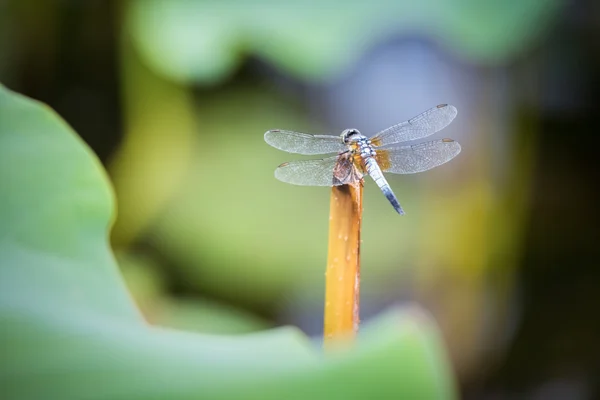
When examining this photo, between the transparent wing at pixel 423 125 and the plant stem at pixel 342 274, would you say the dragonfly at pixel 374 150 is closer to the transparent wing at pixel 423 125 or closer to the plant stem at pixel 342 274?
the transparent wing at pixel 423 125

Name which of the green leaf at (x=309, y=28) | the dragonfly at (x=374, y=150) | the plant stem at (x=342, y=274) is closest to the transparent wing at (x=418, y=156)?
the dragonfly at (x=374, y=150)

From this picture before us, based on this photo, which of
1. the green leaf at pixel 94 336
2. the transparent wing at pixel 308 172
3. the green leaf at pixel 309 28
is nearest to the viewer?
the green leaf at pixel 94 336

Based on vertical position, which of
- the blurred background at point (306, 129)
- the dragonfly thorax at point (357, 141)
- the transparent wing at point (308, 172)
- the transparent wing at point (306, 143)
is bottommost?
the transparent wing at point (308, 172)

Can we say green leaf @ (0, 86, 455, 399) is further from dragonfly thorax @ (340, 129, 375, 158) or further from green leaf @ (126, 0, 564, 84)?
green leaf @ (126, 0, 564, 84)

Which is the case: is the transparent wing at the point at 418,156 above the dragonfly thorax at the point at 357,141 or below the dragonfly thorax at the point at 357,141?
above

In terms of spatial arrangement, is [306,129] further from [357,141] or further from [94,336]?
[94,336]

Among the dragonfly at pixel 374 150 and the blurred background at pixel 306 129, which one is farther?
the blurred background at pixel 306 129

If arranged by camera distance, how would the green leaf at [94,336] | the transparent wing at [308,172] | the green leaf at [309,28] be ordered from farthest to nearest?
the green leaf at [309,28], the transparent wing at [308,172], the green leaf at [94,336]
